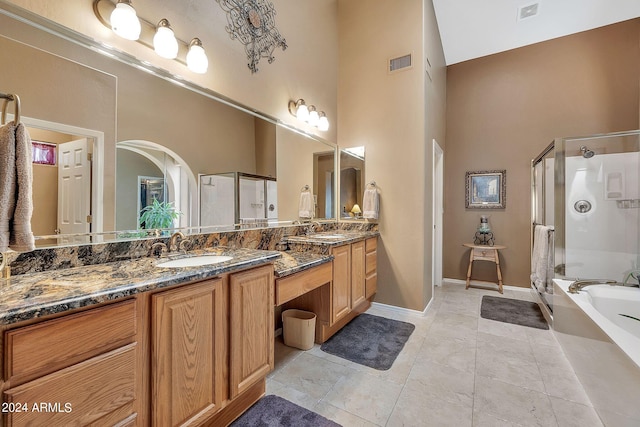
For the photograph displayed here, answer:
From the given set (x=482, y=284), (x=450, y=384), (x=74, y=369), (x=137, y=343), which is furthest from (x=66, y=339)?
(x=482, y=284)

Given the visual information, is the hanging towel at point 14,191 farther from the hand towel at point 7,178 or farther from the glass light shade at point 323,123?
the glass light shade at point 323,123

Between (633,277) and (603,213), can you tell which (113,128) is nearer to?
(633,277)

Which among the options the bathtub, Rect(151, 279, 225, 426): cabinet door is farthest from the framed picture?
Rect(151, 279, 225, 426): cabinet door

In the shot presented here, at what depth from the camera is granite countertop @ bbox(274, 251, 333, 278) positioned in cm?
169

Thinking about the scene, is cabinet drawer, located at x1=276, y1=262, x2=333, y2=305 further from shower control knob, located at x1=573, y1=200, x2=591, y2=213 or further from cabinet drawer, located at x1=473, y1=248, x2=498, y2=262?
shower control knob, located at x1=573, y1=200, x2=591, y2=213

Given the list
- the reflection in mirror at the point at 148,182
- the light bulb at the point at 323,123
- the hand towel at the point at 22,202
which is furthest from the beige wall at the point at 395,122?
the hand towel at the point at 22,202

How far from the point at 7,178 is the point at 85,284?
402 millimetres

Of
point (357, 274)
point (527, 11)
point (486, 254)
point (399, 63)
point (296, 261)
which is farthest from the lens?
point (486, 254)

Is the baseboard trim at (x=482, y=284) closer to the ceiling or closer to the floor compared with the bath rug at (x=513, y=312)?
closer to the ceiling

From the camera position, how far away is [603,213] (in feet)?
9.33

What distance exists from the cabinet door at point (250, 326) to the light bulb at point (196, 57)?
129 cm

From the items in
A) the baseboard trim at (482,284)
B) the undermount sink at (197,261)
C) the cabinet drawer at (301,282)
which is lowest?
the baseboard trim at (482,284)

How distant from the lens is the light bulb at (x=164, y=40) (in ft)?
4.98

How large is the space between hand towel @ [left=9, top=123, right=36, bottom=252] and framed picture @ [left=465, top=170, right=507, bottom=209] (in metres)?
4.43
